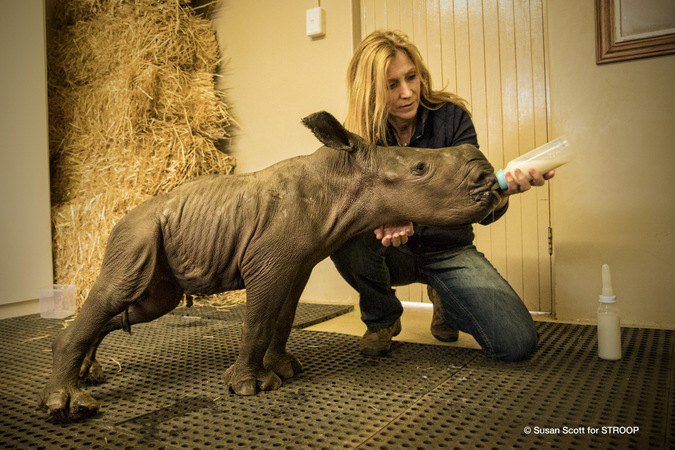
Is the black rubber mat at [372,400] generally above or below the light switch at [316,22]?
below

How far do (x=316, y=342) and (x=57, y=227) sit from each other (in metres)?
2.70

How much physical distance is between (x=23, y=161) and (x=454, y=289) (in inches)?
129

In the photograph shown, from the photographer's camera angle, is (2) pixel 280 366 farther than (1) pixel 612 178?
No

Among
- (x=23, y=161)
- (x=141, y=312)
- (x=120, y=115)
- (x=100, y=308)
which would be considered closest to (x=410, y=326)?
(x=141, y=312)

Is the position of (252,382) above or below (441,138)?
below

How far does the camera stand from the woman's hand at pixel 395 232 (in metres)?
2.05

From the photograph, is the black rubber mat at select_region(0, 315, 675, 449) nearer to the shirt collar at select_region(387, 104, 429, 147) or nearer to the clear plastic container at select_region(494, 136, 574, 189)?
the clear plastic container at select_region(494, 136, 574, 189)

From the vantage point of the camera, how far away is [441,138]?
2.75 m

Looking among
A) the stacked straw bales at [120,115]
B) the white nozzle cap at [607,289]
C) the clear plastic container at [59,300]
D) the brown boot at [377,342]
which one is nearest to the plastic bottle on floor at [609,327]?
the white nozzle cap at [607,289]

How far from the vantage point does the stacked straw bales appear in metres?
4.15

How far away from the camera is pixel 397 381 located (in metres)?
2.14

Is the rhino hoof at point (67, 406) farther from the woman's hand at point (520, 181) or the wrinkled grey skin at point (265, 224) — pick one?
the woman's hand at point (520, 181)

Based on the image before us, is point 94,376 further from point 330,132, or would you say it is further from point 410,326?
point 410,326

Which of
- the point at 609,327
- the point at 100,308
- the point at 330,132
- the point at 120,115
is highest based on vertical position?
the point at 120,115
